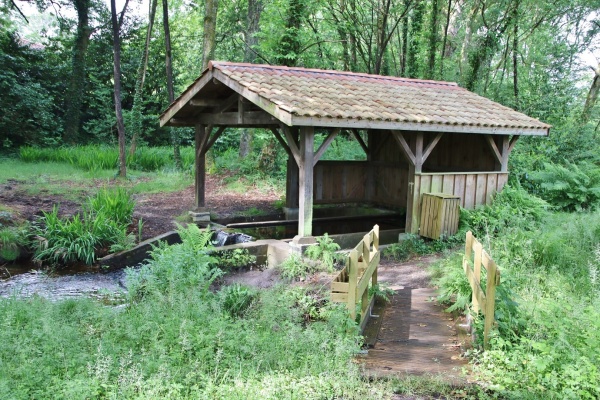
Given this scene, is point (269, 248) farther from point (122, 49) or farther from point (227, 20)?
point (122, 49)

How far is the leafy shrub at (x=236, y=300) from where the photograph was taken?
6176 millimetres

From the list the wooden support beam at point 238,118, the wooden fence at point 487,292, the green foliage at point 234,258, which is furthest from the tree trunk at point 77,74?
the wooden fence at point 487,292

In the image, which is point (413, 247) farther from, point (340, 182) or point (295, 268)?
point (340, 182)

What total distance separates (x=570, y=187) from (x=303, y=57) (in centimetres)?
995

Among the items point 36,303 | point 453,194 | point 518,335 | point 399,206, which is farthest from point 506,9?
point 36,303

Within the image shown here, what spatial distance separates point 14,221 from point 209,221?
390cm

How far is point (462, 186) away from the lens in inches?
413

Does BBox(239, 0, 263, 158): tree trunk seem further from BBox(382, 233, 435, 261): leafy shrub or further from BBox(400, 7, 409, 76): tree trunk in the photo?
BBox(382, 233, 435, 261): leafy shrub

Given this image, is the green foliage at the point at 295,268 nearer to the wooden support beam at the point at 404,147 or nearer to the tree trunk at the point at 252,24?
the wooden support beam at the point at 404,147

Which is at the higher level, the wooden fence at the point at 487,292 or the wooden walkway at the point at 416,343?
the wooden fence at the point at 487,292

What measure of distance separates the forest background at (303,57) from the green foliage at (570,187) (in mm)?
495

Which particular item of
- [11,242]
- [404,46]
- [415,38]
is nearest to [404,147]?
[11,242]

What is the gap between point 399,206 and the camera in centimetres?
1284

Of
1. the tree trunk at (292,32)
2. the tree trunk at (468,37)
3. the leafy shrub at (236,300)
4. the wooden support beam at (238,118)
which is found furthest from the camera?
the tree trunk at (468,37)
